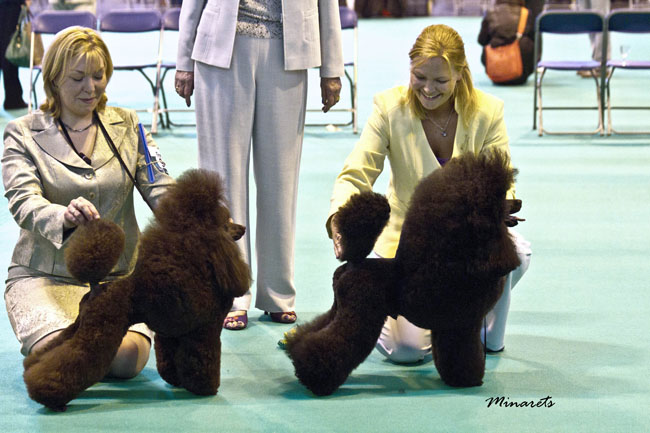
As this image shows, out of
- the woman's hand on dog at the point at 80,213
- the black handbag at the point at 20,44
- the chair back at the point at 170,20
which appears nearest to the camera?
the woman's hand on dog at the point at 80,213

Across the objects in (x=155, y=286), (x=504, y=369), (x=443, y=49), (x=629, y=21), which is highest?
A: (x=629, y=21)

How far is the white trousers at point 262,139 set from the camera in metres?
2.92

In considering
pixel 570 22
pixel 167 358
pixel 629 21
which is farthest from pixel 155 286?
pixel 629 21

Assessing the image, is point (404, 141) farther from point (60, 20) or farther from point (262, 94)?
point (60, 20)

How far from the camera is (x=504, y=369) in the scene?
8.43ft

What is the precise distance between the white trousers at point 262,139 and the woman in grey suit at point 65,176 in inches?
14.9

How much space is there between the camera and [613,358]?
2648 millimetres

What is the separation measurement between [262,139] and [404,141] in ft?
1.92

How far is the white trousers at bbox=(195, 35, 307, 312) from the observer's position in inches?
115

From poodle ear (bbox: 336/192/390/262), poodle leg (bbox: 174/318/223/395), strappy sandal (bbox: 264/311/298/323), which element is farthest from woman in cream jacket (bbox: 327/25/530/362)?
poodle leg (bbox: 174/318/223/395)

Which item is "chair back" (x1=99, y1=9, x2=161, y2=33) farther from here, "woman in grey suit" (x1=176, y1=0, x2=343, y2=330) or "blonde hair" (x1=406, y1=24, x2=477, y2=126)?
"blonde hair" (x1=406, y1=24, x2=477, y2=126)

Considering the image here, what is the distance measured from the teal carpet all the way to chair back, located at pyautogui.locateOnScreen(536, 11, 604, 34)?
2.15 m

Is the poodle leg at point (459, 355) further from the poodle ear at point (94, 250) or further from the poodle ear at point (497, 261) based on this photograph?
the poodle ear at point (94, 250)

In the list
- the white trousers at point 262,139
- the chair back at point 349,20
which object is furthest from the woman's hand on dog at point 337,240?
the chair back at point 349,20
